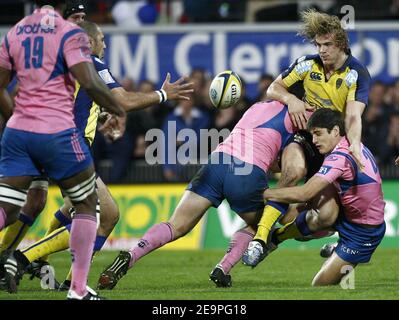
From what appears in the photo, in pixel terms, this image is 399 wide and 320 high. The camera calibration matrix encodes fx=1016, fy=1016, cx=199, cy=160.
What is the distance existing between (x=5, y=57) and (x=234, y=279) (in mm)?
4190

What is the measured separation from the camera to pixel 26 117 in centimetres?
812

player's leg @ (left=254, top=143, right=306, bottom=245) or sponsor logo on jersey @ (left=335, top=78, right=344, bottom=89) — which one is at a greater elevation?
sponsor logo on jersey @ (left=335, top=78, right=344, bottom=89)

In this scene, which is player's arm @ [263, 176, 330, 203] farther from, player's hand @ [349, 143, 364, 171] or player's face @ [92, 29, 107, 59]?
player's face @ [92, 29, 107, 59]

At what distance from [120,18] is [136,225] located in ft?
16.4

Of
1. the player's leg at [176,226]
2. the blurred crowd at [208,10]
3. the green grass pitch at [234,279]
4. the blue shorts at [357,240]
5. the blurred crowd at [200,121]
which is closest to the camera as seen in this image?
the green grass pitch at [234,279]

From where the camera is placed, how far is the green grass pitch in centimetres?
903

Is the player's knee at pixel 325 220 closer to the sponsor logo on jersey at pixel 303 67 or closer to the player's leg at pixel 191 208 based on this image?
the player's leg at pixel 191 208

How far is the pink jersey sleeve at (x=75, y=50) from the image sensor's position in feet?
26.2

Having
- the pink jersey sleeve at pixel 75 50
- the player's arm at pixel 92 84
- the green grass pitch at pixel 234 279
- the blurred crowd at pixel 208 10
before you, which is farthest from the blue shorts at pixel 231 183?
the blurred crowd at pixel 208 10

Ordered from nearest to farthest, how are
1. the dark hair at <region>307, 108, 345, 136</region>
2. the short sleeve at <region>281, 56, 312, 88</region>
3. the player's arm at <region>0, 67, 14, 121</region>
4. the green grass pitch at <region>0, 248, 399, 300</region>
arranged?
the player's arm at <region>0, 67, 14, 121</region>, the green grass pitch at <region>0, 248, 399, 300</region>, the dark hair at <region>307, 108, 345, 136</region>, the short sleeve at <region>281, 56, 312, 88</region>

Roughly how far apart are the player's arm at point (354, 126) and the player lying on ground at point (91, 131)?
169 cm

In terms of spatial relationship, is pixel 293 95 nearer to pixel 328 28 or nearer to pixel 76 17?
pixel 328 28

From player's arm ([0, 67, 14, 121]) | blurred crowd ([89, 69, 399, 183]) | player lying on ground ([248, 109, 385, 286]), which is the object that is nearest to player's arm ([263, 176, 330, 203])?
player lying on ground ([248, 109, 385, 286])

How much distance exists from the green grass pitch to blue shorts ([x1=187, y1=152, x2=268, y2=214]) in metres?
0.90
